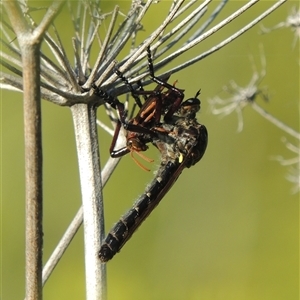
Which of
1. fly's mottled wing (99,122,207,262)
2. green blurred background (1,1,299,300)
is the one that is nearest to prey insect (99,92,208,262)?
fly's mottled wing (99,122,207,262)

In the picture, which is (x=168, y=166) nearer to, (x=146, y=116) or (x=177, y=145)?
(x=177, y=145)

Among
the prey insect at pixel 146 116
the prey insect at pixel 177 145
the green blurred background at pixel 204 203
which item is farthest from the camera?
the green blurred background at pixel 204 203

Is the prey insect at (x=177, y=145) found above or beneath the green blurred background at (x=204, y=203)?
beneath

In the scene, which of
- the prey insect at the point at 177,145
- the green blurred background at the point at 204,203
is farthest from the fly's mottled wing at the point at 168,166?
the green blurred background at the point at 204,203

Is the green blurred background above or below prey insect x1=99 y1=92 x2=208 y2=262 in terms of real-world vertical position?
above

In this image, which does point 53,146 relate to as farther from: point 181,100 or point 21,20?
point 21,20

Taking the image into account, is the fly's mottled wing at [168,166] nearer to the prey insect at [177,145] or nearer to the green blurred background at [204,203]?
the prey insect at [177,145]

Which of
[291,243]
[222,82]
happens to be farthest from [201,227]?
[222,82]

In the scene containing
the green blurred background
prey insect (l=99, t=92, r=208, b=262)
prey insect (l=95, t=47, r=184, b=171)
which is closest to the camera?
prey insect (l=95, t=47, r=184, b=171)

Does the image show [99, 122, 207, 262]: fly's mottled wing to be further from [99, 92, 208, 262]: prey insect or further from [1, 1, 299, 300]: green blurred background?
[1, 1, 299, 300]: green blurred background
